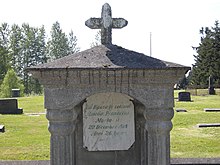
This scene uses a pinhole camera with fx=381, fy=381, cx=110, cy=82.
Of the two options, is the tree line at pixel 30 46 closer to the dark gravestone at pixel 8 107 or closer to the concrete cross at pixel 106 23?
the dark gravestone at pixel 8 107

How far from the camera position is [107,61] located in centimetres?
438

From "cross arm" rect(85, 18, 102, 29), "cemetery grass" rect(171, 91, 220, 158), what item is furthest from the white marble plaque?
"cemetery grass" rect(171, 91, 220, 158)

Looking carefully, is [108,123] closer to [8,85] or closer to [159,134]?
[159,134]

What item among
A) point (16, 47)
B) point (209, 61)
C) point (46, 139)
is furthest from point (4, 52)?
point (46, 139)

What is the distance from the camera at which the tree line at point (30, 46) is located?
56.1 m

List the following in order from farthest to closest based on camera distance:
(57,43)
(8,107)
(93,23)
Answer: (57,43) < (8,107) < (93,23)

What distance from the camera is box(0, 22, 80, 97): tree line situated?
184 feet

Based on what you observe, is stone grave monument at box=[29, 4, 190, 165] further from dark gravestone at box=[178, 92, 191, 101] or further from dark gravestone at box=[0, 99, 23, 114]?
dark gravestone at box=[178, 92, 191, 101]

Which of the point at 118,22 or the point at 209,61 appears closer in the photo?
the point at 118,22

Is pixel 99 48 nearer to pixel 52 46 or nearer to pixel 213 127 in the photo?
pixel 213 127

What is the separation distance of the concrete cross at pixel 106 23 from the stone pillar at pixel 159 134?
1366 millimetres

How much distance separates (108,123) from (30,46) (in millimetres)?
54798

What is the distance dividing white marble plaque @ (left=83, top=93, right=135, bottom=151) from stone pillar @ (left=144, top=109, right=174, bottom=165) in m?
0.65

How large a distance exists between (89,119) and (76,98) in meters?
0.75
